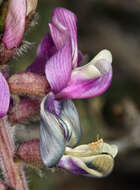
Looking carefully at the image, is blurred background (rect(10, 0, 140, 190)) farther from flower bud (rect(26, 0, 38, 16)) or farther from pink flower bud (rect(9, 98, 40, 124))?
flower bud (rect(26, 0, 38, 16))


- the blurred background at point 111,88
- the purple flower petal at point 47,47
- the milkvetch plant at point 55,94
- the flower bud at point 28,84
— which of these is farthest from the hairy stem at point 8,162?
the blurred background at point 111,88

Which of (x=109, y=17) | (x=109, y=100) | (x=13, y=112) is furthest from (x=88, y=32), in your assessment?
(x=13, y=112)

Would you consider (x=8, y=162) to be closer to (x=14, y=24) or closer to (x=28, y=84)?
(x=28, y=84)

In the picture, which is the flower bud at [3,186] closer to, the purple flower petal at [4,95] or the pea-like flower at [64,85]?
the pea-like flower at [64,85]

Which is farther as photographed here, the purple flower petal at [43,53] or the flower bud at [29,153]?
the purple flower petal at [43,53]

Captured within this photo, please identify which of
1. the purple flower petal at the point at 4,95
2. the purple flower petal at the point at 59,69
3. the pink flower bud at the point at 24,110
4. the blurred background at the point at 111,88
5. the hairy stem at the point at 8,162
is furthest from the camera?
the blurred background at the point at 111,88

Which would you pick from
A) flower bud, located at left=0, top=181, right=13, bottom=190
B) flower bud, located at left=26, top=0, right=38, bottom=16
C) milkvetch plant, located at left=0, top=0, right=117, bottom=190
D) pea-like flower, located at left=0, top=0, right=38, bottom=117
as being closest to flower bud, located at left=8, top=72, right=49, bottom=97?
milkvetch plant, located at left=0, top=0, right=117, bottom=190

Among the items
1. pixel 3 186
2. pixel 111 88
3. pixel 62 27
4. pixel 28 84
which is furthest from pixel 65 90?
pixel 111 88
